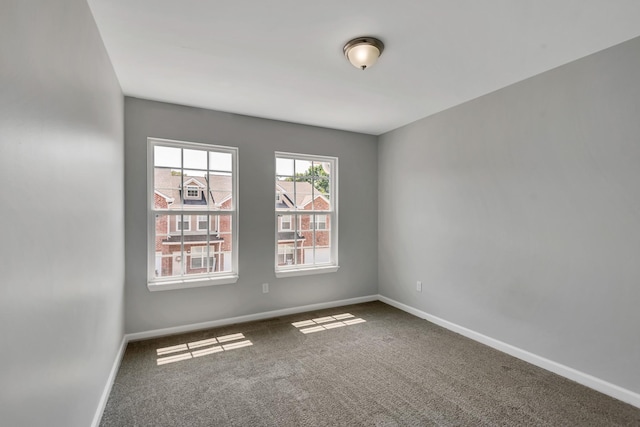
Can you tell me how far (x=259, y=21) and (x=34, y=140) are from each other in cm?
147

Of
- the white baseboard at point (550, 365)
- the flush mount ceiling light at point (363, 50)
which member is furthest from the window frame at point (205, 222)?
the white baseboard at point (550, 365)

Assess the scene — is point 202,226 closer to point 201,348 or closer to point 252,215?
point 252,215

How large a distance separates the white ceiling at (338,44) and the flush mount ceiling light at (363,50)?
1.8 inches

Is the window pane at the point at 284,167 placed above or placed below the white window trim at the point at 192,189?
above

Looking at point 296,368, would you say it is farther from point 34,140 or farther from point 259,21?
point 259,21

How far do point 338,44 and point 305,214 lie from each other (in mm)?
2441

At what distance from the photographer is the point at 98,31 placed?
2119 millimetres

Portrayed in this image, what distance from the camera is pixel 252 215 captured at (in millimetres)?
3924

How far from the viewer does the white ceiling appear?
1.92 m

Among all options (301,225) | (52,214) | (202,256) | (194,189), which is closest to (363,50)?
(52,214)

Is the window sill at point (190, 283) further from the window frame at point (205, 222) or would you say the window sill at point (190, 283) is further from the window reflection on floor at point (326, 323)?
the window reflection on floor at point (326, 323)

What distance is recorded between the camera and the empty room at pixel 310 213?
4.68ft

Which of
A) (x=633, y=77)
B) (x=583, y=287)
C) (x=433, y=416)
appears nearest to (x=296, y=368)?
(x=433, y=416)

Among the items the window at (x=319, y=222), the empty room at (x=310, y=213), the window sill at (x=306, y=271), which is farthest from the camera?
the window at (x=319, y=222)
